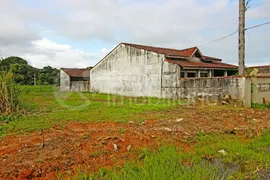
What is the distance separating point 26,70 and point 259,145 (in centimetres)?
3933

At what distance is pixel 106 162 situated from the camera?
3559 millimetres

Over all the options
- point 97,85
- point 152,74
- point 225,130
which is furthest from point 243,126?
point 97,85

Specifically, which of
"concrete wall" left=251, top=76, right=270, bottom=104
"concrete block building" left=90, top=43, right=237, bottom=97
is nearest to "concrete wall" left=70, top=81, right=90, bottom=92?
"concrete block building" left=90, top=43, right=237, bottom=97

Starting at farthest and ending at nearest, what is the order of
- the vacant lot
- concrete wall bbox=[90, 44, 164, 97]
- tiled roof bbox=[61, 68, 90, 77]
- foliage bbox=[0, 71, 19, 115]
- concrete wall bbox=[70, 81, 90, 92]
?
1. tiled roof bbox=[61, 68, 90, 77]
2. concrete wall bbox=[70, 81, 90, 92]
3. concrete wall bbox=[90, 44, 164, 97]
4. foliage bbox=[0, 71, 19, 115]
5. the vacant lot

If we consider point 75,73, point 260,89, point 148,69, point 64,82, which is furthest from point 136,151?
point 64,82

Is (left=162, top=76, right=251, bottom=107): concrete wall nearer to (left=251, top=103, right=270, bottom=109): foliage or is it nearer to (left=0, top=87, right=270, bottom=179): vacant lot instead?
(left=251, top=103, right=270, bottom=109): foliage

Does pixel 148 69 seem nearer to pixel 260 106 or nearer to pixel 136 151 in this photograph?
pixel 260 106

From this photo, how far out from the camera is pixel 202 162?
347 centimetres

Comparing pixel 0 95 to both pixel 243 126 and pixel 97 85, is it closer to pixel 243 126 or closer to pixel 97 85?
pixel 243 126

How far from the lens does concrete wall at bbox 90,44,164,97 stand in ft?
52.3

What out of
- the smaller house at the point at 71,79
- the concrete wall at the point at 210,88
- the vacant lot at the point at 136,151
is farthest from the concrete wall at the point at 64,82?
the vacant lot at the point at 136,151

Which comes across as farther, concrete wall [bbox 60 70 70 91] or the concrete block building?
concrete wall [bbox 60 70 70 91]

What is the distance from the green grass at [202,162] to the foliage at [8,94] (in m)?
6.33

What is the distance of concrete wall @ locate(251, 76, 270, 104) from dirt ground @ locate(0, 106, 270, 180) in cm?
514
